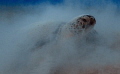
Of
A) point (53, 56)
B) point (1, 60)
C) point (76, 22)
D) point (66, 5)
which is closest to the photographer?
point (53, 56)

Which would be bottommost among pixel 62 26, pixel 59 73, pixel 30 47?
pixel 59 73

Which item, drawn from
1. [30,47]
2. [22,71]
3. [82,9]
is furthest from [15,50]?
[82,9]

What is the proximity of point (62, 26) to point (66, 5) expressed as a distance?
3225 millimetres

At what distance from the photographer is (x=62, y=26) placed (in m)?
3.48

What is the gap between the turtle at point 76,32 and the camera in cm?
323

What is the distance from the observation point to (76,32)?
10.6ft

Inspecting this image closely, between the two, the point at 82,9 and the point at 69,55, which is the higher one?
the point at 82,9

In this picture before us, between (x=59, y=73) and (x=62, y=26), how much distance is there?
1113 mm

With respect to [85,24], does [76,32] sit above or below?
below

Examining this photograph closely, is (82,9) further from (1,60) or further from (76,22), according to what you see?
(1,60)

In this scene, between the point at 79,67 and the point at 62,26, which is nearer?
the point at 79,67

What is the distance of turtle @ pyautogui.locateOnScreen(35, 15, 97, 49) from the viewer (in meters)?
3.23

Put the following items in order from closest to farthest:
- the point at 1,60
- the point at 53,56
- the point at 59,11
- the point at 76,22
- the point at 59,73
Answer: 1. the point at 59,73
2. the point at 53,56
3. the point at 1,60
4. the point at 76,22
5. the point at 59,11

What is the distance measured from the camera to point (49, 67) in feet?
8.84
